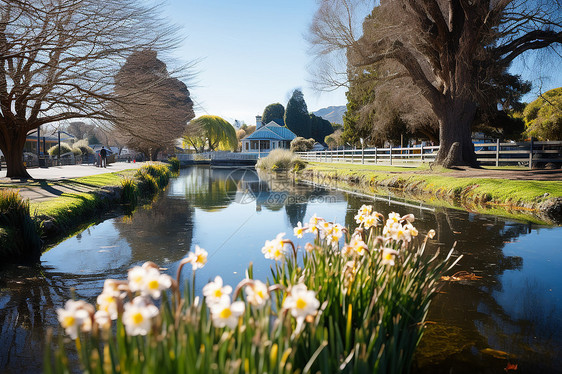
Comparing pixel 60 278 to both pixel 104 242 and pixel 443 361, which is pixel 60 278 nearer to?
pixel 104 242

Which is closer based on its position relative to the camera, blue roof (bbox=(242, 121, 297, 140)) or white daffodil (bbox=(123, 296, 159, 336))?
white daffodil (bbox=(123, 296, 159, 336))

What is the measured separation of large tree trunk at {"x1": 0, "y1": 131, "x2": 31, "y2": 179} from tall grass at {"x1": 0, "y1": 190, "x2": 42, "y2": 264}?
10169mm

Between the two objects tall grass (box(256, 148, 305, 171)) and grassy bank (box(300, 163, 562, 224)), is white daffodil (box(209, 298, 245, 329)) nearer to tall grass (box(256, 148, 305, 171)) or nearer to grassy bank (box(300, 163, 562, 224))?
grassy bank (box(300, 163, 562, 224))

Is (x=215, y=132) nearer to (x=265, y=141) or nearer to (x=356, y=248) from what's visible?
(x=265, y=141)

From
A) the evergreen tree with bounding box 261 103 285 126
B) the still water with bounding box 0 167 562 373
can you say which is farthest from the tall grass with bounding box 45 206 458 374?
the evergreen tree with bounding box 261 103 285 126

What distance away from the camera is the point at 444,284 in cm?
457

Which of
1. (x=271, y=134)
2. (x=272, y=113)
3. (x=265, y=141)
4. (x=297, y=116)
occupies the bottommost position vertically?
(x=265, y=141)

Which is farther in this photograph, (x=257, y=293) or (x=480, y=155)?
(x=480, y=155)

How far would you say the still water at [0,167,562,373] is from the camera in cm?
317

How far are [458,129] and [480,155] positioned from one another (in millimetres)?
4434

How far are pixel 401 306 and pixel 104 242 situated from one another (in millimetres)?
5952

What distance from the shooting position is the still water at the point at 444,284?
317 centimetres

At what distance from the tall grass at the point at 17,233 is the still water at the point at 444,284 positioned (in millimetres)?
309

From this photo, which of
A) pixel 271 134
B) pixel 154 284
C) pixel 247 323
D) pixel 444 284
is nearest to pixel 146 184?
pixel 444 284
